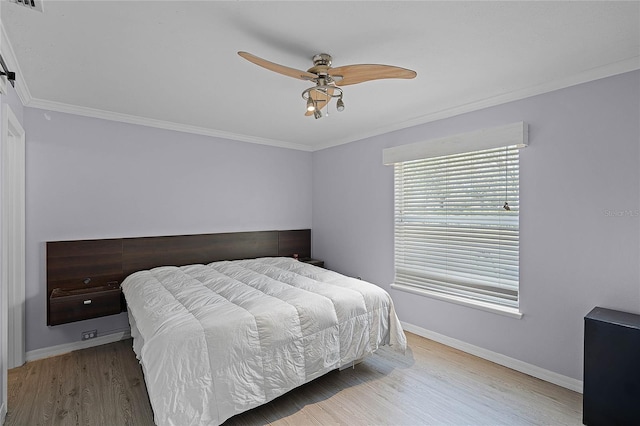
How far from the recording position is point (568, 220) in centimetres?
251

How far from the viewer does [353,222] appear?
4.37m

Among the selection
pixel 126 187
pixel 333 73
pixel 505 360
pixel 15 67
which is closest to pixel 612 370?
pixel 505 360

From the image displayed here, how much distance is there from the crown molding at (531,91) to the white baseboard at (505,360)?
2272 millimetres

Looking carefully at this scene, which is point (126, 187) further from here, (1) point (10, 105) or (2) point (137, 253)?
(1) point (10, 105)

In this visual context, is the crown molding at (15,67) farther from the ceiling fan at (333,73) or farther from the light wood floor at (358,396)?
the light wood floor at (358,396)

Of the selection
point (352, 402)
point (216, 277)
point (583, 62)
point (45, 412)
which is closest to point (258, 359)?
point (352, 402)

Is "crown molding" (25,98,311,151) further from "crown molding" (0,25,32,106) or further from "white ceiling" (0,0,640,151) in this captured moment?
"crown molding" (0,25,32,106)

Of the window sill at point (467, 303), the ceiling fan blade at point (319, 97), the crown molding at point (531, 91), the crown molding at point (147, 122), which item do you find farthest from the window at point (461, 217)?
the crown molding at point (147, 122)

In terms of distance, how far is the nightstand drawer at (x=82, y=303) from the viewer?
2.83 m

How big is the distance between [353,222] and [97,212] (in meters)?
2.96

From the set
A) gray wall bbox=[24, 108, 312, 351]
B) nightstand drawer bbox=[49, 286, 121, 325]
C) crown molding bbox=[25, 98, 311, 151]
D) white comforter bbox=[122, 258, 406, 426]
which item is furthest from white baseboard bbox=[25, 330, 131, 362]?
crown molding bbox=[25, 98, 311, 151]

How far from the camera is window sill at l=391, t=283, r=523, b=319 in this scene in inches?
111

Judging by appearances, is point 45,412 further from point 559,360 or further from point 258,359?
point 559,360

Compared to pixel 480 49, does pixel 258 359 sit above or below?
below
